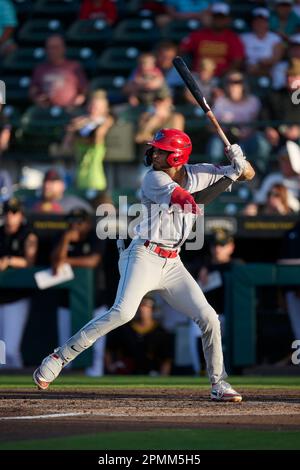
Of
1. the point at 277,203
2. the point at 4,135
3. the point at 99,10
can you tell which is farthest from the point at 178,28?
the point at 277,203

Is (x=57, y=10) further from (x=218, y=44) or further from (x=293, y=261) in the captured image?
(x=293, y=261)

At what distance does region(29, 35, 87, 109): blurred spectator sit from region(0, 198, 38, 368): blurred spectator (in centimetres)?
254

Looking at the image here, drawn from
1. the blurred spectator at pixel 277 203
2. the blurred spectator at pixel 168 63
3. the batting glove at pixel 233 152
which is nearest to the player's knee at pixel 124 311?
the batting glove at pixel 233 152

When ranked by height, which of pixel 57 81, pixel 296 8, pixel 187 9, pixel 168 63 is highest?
pixel 296 8

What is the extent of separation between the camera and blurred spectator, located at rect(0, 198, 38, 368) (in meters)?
11.5

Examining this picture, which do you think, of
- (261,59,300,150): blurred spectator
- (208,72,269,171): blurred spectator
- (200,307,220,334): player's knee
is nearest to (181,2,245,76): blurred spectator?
(208,72,269,171): blurred spectator

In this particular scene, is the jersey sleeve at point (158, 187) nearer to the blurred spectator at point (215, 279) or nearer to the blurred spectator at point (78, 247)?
the blurred spectator at point (215, 279)

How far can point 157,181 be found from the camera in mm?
7137

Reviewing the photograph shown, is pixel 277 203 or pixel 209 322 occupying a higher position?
pixel 209 322

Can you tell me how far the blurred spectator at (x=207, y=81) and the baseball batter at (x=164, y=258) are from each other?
555 cm

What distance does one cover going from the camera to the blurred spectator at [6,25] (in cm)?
1478

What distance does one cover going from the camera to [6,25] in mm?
14828

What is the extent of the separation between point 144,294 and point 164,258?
27cm

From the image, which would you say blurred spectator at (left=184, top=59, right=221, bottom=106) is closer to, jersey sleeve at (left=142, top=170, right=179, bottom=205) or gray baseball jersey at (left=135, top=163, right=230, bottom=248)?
gray baseball jersey at (left=135, top=163, right=230, bottom=248)
